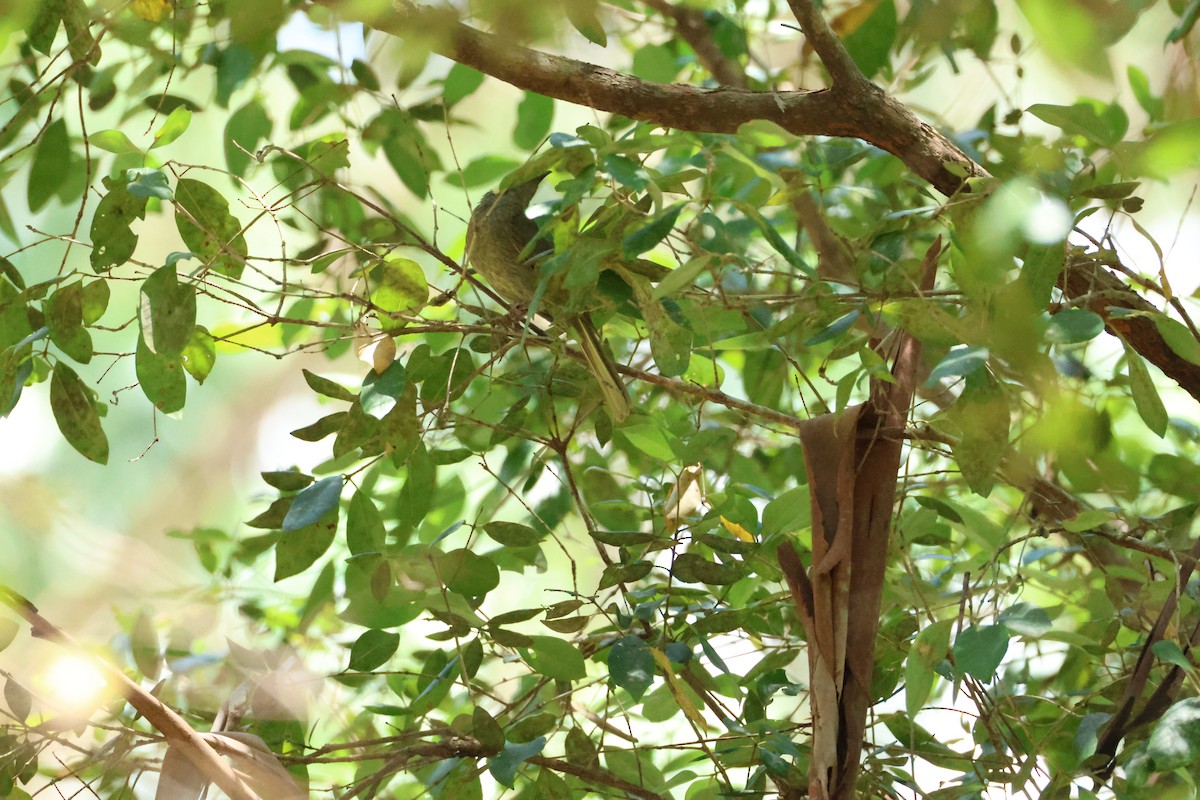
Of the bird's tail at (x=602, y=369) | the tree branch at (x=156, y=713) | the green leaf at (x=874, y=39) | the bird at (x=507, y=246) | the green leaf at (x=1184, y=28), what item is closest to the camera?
the green leaf at (x=1184, y=28)

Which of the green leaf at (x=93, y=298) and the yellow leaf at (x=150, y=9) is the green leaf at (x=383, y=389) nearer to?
the green leaf at (x=93, y=298)

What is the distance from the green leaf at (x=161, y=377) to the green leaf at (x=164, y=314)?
0.08 ft

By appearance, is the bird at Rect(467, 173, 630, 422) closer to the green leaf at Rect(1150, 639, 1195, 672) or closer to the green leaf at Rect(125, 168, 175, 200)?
the green leaf at Rect(125, 168, 175, 200)

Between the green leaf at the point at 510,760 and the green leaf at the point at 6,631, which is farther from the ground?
the green leaf at the point at 6,631

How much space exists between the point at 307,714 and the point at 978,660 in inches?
25.3

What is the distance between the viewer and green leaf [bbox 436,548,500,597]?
33.0 inches

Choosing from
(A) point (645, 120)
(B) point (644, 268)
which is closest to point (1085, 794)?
(B) point (644, 268)

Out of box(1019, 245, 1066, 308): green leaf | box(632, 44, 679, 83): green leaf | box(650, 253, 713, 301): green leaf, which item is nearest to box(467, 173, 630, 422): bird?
box(632, 44, 679, 83): green leaf

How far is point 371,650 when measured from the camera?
2.75 feet

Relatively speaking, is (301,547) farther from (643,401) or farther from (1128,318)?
(1128,318)

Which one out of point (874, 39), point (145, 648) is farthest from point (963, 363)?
point (145, 648)

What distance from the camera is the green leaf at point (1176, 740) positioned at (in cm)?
61

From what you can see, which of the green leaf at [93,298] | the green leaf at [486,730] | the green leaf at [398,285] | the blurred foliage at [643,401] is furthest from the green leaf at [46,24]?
the green leaf at [486,730]

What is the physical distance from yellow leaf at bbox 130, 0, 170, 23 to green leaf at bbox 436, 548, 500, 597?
0.60 meters
